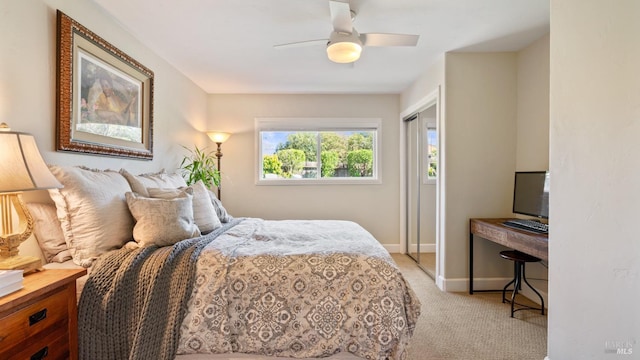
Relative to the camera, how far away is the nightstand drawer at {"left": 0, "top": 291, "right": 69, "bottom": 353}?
1.06 m

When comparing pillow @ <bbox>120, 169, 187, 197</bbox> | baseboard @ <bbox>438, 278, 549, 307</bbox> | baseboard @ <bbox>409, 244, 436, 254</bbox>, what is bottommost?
baseboard @ <bbox>438, 278, 549, 307</bbox>

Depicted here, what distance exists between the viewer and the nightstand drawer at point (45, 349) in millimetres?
1104

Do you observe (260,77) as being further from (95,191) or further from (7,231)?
(7,231)

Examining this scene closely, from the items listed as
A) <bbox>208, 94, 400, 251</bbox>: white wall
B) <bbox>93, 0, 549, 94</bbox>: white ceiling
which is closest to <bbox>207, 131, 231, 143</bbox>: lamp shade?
<bbox>208, 94, 400, 251</bbox>: white wall

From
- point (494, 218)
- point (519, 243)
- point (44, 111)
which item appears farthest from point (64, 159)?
point (494, 218)

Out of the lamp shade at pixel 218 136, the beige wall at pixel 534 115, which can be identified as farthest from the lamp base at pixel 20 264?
the beige wall at pixel 534 115

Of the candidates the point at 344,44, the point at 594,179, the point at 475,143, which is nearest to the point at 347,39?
the point at 344,44

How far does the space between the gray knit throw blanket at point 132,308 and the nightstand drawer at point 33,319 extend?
0.13 metres

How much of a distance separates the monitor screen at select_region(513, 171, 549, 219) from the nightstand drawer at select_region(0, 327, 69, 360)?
10.8 ft

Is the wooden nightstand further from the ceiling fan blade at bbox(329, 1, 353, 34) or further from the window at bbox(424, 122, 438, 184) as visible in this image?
the window at bbox(424, 122, 438, 184)

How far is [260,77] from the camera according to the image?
142 inches

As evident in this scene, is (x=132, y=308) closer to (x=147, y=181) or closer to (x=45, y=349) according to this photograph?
(x=45, y=349)

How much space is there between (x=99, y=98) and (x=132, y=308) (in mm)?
1580

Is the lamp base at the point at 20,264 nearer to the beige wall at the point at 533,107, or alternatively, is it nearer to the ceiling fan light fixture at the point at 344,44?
the ceiling fan light fixture at the point at 344,44
